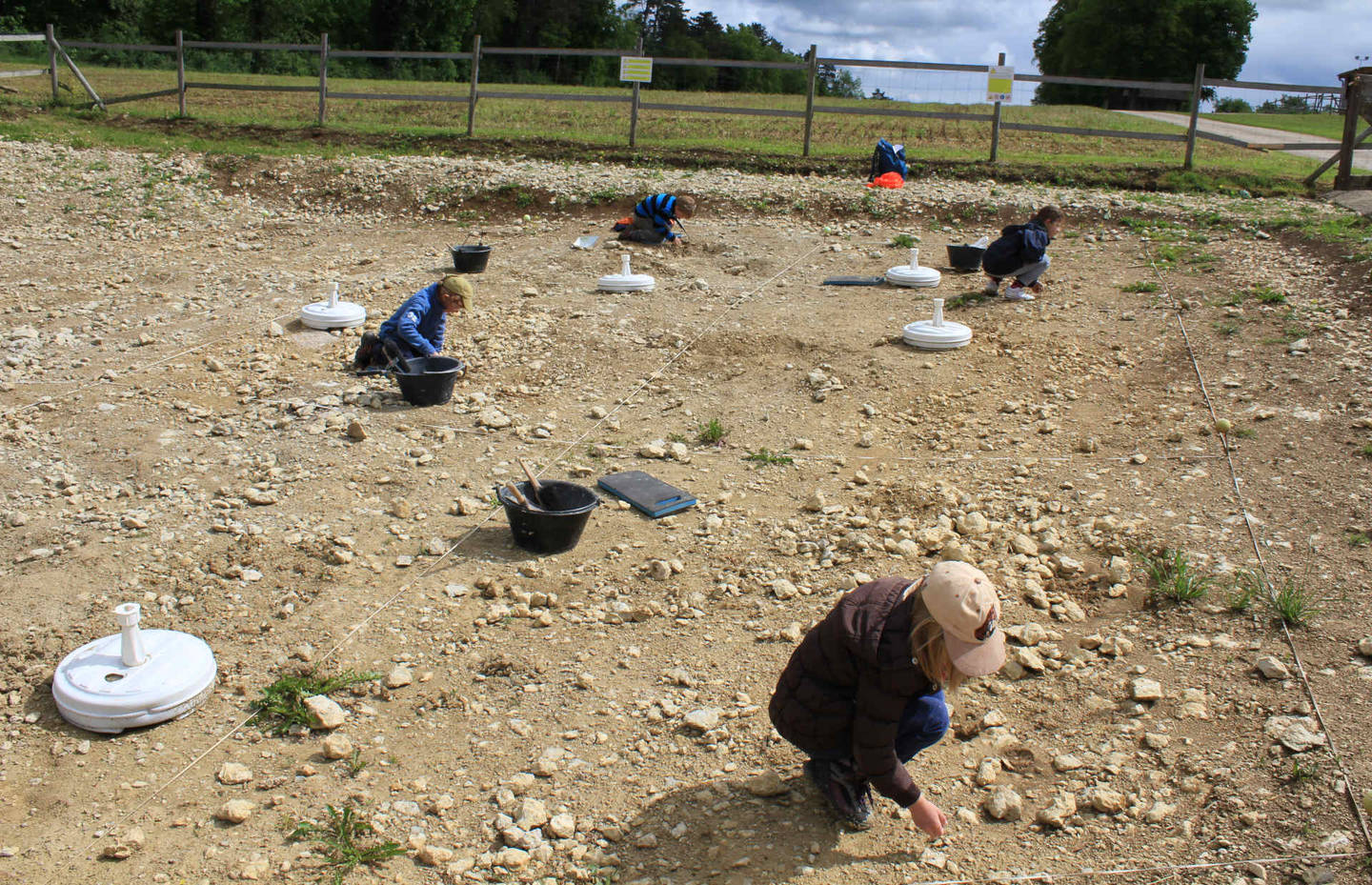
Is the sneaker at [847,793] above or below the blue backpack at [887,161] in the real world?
below

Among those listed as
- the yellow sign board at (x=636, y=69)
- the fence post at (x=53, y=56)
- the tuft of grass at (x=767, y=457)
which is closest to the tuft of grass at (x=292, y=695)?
the tuft of grass at (x=767, y=457)

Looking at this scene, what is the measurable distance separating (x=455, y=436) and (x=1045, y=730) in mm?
3799

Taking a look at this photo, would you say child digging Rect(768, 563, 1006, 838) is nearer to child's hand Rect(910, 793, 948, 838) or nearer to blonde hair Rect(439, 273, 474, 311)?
child's hand Rect(910, 793, 948, 838)

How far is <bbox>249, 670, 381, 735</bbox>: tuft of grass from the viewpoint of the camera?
148 inches

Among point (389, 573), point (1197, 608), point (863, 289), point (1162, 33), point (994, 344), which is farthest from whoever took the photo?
point (1162, 33)

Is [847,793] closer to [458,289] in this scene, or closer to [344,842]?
[344,842]

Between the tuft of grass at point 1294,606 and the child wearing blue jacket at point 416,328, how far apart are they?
4786 mm

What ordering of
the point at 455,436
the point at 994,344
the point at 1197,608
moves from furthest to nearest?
1. the point at 994,344
2. the point at 455,436
3. the point at 1197,608

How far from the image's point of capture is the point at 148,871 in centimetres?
310

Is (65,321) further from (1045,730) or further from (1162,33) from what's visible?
(1162,33)

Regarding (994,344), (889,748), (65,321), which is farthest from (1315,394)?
(65,321)

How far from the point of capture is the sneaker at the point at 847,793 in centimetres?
328

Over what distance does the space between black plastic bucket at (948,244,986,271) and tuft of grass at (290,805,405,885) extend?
7.92 metres

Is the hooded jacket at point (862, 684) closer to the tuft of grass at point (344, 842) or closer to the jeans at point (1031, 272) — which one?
the tuft of grass at point (344, 842)
